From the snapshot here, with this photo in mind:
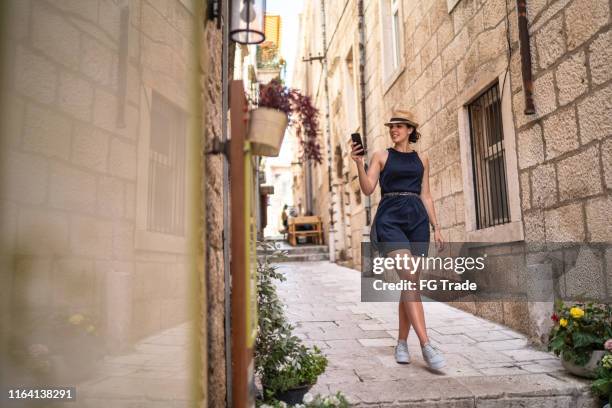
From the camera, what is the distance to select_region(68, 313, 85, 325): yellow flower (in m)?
1.68

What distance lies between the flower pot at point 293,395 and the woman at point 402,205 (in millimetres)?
929

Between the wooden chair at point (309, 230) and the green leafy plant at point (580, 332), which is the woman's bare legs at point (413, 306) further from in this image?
the wooden chair at point (309, 230)

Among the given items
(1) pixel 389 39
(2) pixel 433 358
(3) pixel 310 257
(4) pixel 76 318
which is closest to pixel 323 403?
(2) pixel 433 358

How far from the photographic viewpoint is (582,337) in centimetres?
288

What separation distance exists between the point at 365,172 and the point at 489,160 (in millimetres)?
2140

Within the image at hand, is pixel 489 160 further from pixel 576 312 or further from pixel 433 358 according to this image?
pixel 433 358

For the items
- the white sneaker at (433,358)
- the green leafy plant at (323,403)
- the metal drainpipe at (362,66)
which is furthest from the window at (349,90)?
the green leafy plant at (323,403)

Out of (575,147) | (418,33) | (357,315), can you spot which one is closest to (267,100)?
(418,33)

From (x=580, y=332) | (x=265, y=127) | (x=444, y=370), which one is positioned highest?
(x=265, y=127)

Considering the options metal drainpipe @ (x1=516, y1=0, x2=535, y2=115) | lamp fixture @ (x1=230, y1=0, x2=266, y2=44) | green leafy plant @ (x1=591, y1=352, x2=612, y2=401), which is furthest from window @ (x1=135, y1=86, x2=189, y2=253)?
metal drainpipe @ (x1=516, y1=0, x2=535, y2=115)

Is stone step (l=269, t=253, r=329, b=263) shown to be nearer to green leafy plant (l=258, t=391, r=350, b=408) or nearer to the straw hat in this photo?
the straw hat

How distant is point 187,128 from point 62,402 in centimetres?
103

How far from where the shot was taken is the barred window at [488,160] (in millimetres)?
4789

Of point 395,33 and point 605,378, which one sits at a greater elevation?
point 395,33
